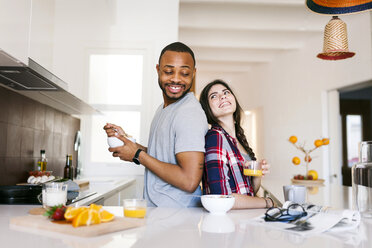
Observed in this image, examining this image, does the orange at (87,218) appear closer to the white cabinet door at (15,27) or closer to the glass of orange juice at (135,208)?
the glass of orange juice at (135,208)

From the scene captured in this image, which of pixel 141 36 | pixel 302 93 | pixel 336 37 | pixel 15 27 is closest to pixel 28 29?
pixel 15 27

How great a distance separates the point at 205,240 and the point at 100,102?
2954 millimetres

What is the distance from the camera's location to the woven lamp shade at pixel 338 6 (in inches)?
65.5

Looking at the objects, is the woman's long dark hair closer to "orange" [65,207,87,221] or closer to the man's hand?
the man's hand

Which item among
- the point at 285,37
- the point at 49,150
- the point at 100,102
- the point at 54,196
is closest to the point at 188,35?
the point at 285,37

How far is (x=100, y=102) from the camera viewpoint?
3.65 metres

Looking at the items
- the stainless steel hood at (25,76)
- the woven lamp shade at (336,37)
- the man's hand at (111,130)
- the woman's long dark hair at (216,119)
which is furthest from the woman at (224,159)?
the woven lamp shade at (336,37)

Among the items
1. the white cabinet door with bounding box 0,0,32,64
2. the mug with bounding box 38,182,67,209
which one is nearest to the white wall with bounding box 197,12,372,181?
the white cabinet door with bounding box 0,0,32,64

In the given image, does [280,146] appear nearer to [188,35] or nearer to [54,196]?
[188,35]

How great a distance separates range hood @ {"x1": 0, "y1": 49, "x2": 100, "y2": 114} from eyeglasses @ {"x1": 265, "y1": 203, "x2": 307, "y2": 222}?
110 cm

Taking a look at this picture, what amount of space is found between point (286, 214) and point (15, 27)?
4.06ft

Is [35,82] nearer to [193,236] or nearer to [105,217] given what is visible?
[105,217]

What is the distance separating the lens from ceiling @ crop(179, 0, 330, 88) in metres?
4.25

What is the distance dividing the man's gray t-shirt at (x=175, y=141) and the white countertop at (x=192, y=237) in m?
0.25
